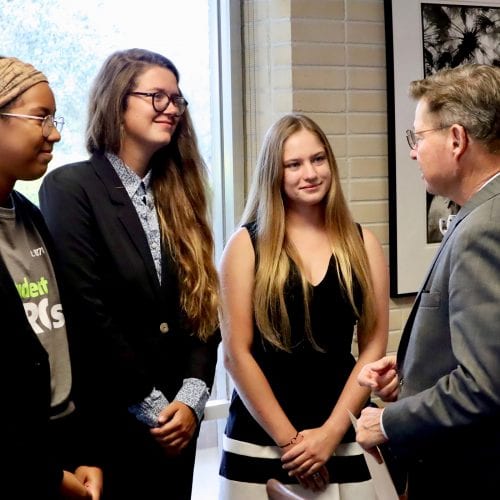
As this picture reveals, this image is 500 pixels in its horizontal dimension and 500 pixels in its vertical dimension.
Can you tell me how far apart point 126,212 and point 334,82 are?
50.4 inches

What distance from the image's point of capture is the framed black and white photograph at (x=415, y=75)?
3.31 m

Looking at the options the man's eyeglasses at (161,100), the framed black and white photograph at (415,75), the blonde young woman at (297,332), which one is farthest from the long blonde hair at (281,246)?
the framed black and white photograph at (415,75)

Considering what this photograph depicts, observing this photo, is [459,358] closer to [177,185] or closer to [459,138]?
[459,138]

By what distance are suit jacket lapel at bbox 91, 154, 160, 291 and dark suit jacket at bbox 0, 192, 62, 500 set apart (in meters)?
0.51

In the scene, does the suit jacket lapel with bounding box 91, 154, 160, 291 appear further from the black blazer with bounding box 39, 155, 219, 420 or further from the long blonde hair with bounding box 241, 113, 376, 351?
the long blonde hair with bounding box 241, 113, 376, 351

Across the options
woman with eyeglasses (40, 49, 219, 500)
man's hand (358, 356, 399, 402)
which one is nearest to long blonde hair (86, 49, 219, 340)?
woman with eyeglasses (40, 49, 219, 500)

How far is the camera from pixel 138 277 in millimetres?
2229

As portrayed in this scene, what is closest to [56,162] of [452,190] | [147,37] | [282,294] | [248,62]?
[147,37]

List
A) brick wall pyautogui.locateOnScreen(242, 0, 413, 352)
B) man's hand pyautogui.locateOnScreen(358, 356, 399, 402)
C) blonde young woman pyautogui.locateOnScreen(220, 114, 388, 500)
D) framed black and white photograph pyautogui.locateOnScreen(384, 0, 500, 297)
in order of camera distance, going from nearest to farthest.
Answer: man's hand pyautogui.locateOnScreen(358, 356, 399, 402) < blonde young woman pyautogui.locateOnScreen(220, 114, 388, 500) < brick wall pyautogui.locateOnScreen(242, 0, 413, 352) < framed black and white photograph pyautogui.locateOnScreen(384, 0, 500, 297)

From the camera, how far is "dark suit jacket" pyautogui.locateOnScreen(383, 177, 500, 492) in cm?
171

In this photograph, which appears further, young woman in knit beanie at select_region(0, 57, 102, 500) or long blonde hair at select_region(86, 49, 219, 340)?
long blonde hair at select_region(86, 49, 219, 340)

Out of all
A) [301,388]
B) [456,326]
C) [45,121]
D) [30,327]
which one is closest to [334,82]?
[301,388]

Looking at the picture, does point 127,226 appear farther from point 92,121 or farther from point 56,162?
point 56,162

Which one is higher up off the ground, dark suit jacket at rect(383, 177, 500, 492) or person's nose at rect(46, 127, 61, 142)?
person's nose at rect(46, 127, 61, 142)
